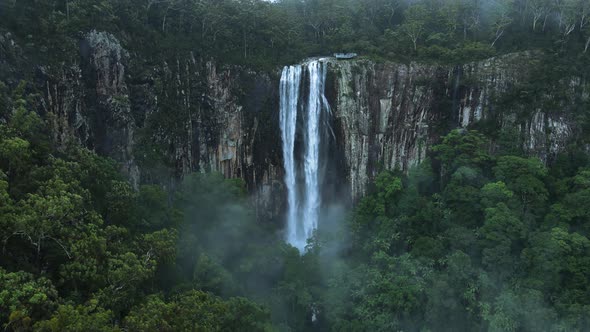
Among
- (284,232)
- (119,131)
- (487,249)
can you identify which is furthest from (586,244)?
(119,131)

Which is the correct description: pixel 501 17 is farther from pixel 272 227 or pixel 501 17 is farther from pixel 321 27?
pixel 272 227

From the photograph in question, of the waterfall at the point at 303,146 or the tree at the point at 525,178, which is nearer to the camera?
the tree at the point at 525,178

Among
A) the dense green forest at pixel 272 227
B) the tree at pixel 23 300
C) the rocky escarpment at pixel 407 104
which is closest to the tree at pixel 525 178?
the dense green forest at pixel 272 227

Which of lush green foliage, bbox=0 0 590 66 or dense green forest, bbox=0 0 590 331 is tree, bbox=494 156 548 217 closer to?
dense green forest, bbox=0 0 590 331

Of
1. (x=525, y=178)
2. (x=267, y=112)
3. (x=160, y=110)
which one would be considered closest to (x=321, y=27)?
(x=267, y=112)

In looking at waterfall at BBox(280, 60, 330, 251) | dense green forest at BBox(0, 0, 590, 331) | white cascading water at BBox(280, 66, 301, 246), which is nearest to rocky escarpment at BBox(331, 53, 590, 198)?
dense green forest at BBox(0, 0, 590, 331)

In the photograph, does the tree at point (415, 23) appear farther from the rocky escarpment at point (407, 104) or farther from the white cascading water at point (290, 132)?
the white cascading water at point (290, 132)
